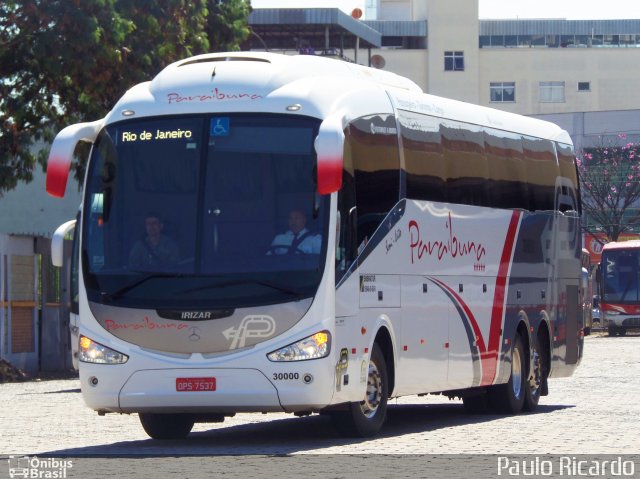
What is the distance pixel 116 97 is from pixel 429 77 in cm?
7160

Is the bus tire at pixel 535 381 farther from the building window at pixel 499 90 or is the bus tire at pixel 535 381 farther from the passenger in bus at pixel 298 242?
the building window at pixel 499 90

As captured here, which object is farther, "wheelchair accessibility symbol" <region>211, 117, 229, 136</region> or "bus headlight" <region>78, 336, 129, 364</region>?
"wheelchair accessibility symbol" <region>211, 117, 229, 136</region>

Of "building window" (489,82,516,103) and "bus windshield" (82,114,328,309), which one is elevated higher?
"building window" (489,82,516,103)

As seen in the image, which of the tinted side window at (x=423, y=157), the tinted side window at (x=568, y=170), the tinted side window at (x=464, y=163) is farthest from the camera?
the tinted side window at (x=568, y=170)

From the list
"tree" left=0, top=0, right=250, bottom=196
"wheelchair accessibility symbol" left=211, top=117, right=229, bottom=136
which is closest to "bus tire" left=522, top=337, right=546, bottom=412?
"wheelchair accessibility symbol" left=211, top=117, right=229, bottom=136

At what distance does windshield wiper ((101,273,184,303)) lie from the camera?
562 inches

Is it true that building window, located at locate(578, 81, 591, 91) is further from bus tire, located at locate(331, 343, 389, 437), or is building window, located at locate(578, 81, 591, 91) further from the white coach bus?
bus tire, located at locate(331, 343, 389, 437)

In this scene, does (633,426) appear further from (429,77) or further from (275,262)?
(429,77)

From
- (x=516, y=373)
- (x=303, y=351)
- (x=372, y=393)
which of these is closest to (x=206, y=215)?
(x=303, y=351)

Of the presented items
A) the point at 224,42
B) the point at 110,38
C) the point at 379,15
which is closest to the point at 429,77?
the point at 379,15

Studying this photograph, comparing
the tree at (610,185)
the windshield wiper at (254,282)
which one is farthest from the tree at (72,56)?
the tree at (610,185)

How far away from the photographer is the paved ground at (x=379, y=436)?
13.9 m

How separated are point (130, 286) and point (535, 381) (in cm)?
783

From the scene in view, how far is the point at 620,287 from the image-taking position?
6138 centimetres
